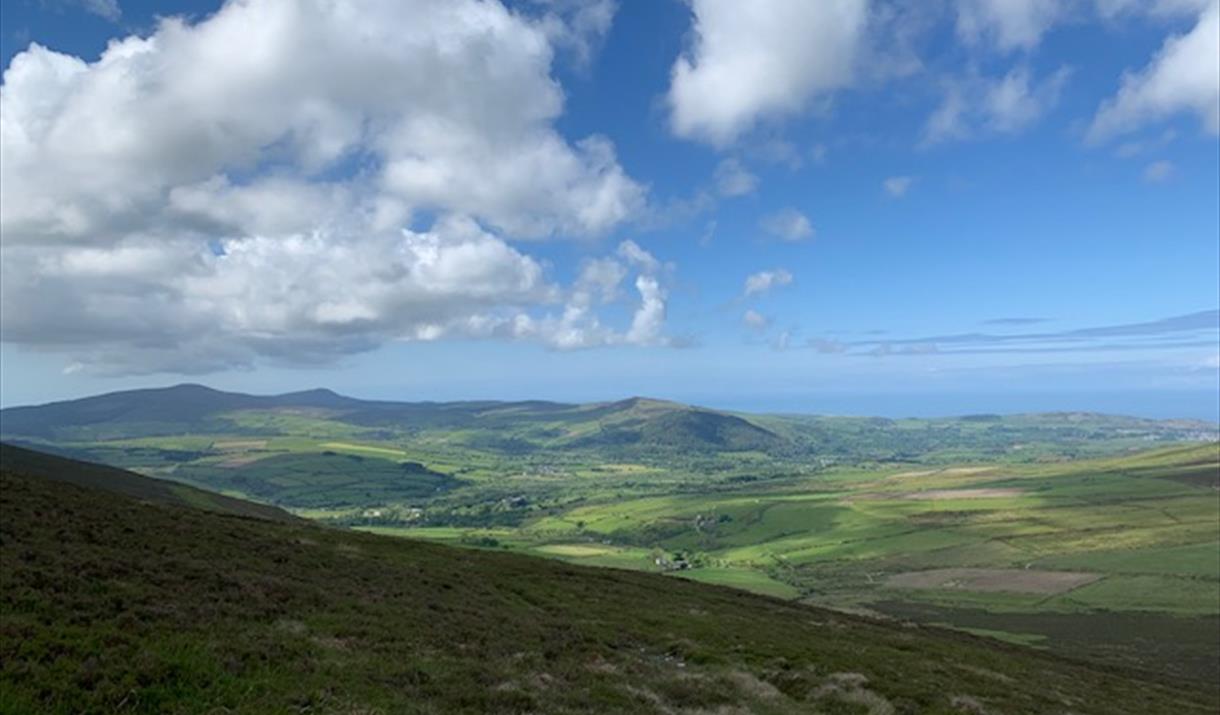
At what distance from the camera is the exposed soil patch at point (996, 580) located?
138m

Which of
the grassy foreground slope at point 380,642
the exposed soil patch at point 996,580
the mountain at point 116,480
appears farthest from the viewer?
the exposed soil patch at point 996,580

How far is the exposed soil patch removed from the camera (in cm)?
13788

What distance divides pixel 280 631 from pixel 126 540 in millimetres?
15222

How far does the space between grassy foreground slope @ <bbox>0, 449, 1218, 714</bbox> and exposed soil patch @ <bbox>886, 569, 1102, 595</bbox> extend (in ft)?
304

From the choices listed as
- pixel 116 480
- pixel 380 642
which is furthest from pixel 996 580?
pixel 116 480

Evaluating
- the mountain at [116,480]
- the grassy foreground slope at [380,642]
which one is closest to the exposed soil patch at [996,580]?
the grassy foreground slope at [380,642]

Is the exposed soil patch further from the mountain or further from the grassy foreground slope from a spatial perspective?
the mountain

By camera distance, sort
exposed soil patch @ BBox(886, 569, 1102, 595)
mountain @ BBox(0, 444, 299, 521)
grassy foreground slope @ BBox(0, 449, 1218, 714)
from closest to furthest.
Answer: grassy foreground slope @ BBox(0, 449, 1218, 714), mountain @ BBox(0, 444, 299, 521), exposed soil patch @ BBox(886, 569, 1102, 595)

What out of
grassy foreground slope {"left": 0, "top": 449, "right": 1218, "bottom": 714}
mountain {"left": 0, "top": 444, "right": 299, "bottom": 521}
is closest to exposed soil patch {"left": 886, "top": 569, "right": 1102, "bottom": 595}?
grassy foreground slope {"left": 0, "top": 449, "right": 1218, "bottom": 714}

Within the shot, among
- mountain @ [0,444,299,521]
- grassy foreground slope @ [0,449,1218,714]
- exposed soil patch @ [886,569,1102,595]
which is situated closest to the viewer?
grassy foreground slope @ [0,449,1218,714]

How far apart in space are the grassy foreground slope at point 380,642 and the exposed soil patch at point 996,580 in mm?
92800

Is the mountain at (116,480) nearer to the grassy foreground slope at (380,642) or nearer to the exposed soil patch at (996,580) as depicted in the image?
the grassy foreground slope at (380,642)

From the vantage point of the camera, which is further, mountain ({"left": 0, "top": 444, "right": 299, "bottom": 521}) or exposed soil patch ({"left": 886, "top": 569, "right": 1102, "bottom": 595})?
exposed soil patch ({"left": 886, "top": 569, "right": 1102, "bottom": 595})

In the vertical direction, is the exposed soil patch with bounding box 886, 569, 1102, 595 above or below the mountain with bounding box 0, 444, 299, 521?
below
